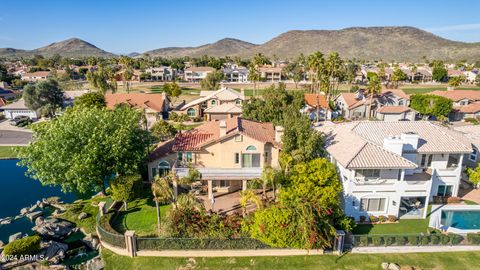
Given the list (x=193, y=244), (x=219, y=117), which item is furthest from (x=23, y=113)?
(x=193, y=244)

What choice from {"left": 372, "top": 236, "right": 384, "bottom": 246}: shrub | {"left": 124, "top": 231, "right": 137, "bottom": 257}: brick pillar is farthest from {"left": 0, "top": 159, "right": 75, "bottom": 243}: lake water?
{"left": 372, "top": 236, "right": 384, "bottom": 246}: shrub

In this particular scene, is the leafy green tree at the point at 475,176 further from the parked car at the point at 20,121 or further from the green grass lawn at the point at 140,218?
the parked car at the point at 20,121

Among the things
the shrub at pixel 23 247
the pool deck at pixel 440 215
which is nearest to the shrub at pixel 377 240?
the pool deck at pixel 440 215

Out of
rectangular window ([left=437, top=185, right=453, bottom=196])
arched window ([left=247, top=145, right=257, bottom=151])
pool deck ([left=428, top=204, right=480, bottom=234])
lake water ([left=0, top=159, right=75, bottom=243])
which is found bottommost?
lake water ([left=0, top=159, right=75, bottom=243])

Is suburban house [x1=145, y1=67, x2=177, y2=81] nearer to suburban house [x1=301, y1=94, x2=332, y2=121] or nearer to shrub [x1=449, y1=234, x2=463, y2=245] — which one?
suburban house [x1=301, y1=94, x2=332, y2=121]

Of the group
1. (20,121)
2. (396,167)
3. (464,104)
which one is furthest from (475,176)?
(20,121)

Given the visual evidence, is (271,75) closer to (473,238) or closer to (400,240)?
(473,238)
